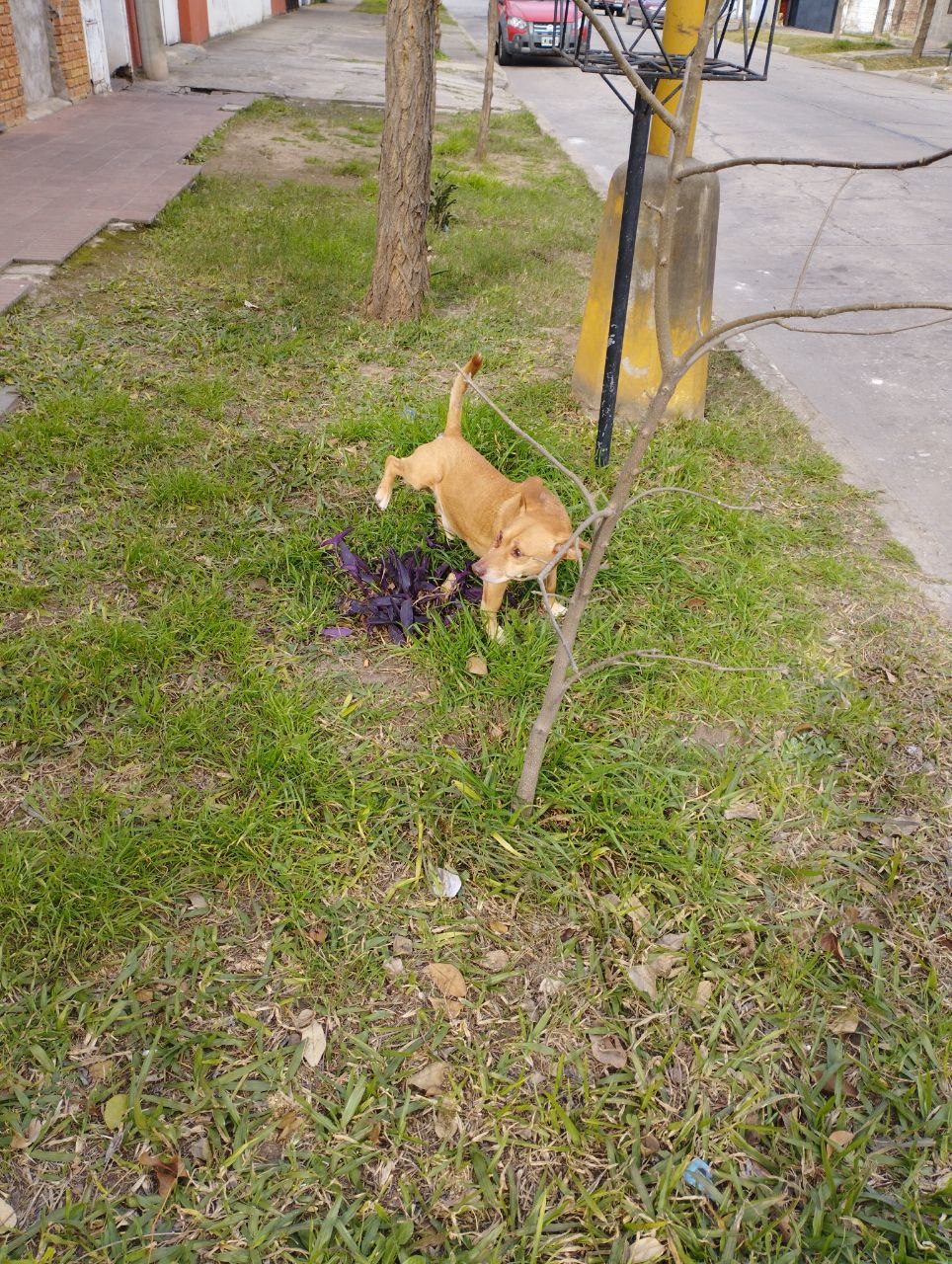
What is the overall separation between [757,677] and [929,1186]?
1.43 m

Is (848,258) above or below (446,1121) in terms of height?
above

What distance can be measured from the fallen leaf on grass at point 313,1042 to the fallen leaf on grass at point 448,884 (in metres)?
0.42

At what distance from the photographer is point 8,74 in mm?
8453

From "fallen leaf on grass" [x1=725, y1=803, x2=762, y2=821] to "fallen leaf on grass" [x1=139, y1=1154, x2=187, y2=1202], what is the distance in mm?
1475

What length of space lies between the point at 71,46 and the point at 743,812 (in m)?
11.1

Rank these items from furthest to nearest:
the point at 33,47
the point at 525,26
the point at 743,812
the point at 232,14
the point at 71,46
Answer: the point at 232,14, the point at 525,26, the point at 71,46, the point at 33,47, the point at 743,812

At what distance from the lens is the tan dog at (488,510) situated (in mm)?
2535

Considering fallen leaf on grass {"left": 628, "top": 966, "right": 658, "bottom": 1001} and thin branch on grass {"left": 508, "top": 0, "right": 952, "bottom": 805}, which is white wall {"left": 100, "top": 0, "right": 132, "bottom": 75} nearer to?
thin branch on grass {"left": 508, "top": 0, "right": 952, "bottom": 805}

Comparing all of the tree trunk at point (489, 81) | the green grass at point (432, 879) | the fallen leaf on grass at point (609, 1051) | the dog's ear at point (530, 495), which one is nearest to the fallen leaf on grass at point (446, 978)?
the green grass at point (432, 879)

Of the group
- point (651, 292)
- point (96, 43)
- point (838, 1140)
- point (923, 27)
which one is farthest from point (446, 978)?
point (923, 27)

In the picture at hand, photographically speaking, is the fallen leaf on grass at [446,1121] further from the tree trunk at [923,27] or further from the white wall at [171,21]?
the tree trunk at [923,27]

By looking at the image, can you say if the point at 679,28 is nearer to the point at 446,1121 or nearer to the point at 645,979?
the point at 645,979

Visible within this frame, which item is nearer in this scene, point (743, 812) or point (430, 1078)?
point (430, 1078)

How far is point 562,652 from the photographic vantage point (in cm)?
207
